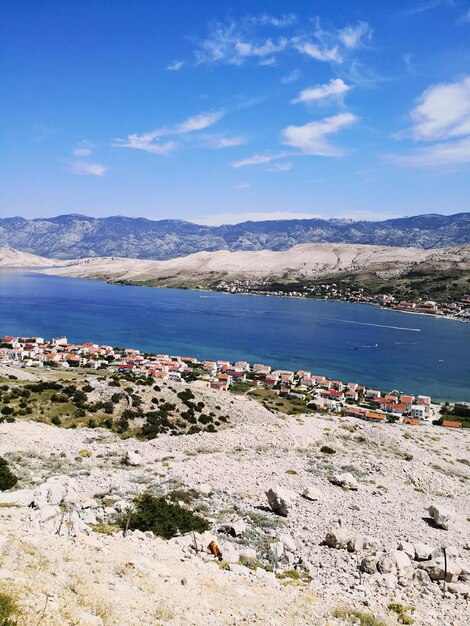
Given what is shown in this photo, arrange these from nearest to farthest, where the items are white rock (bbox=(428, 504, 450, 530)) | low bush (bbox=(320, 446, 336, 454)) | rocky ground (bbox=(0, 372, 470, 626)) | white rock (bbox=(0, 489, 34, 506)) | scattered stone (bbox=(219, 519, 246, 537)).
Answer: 1. rocky ground (bbox=(0, 372, 470, 626))
2. white rock (bbox=(0, 489, 34, 506))
3. scattered stone (bbox=(219, 519, 246, 537))
4. white rock (bbox=(428, 504, 450, 530))
5. low bush (bbox=(320, 446, 336, 454))

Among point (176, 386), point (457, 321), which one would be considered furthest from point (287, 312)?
point (176, 386)

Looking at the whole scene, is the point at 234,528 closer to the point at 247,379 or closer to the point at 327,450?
the point at 327,450

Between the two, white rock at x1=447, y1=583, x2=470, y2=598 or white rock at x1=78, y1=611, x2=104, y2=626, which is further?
white rock at x1=447, y1=583, x2=470, y2=598

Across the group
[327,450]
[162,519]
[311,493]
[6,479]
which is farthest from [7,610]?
[327,450]

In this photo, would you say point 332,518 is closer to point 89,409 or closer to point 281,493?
point 281,493

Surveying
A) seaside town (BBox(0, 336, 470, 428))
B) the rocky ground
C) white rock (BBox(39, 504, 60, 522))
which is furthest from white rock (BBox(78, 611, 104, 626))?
seaside town (BBox(0, 336, 470, 428))

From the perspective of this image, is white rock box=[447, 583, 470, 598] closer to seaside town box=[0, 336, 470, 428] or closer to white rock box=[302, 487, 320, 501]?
white rock box=[302, 487, 320, 501]

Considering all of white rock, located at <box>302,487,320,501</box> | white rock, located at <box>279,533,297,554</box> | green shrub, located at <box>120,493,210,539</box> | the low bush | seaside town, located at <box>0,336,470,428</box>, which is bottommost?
seaside town, located at <box>0,336,470,428</box>
